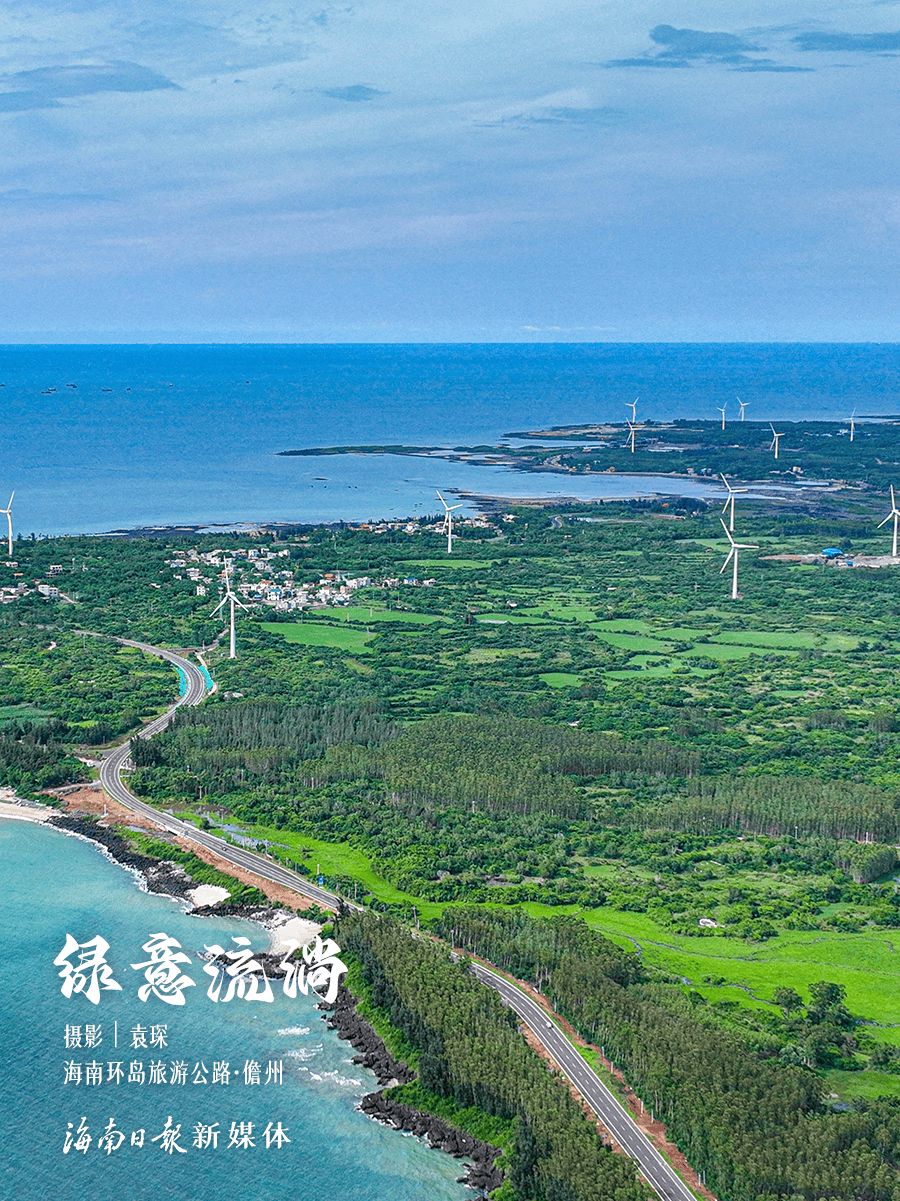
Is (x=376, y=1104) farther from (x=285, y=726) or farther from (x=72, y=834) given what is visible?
(x=285, y=726)

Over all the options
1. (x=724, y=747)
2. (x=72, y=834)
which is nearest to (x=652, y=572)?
(x=724, y=747)

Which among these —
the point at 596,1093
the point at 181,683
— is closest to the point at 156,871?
the point at 596,1093

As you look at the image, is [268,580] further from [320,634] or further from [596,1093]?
[596,1093]

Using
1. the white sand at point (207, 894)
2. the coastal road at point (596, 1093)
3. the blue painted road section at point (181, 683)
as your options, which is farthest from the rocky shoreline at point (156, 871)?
the blue painted road section at point (181, 683)

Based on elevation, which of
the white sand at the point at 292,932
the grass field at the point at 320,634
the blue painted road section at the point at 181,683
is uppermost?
the grass field at the point at 320,634

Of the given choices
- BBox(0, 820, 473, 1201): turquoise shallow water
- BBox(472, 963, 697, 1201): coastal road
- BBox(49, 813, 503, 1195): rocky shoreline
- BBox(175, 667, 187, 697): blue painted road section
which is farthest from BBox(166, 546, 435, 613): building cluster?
BBox(472, 963, 697, 1201): coastal road

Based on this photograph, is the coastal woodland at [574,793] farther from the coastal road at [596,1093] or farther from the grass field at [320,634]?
the coastal road at [596,1093]
